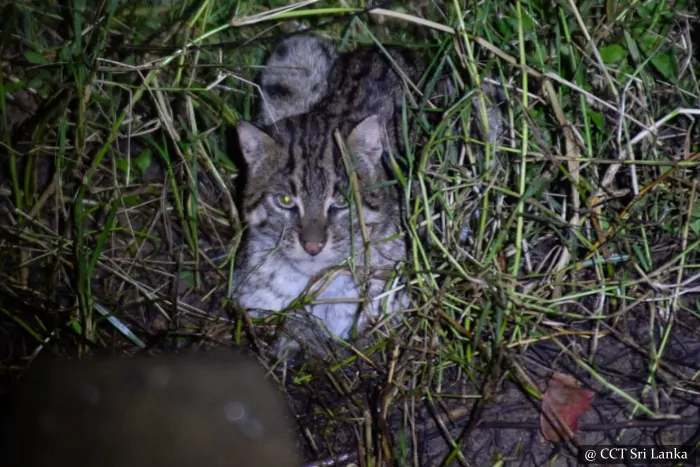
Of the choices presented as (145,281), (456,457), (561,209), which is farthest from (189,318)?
(561,209)

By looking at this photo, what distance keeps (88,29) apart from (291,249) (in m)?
1.52

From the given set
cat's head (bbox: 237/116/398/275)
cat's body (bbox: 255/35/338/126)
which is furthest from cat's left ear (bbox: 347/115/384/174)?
cat's body (bbox: 255/35/338/126)

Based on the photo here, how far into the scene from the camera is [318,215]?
142 inches

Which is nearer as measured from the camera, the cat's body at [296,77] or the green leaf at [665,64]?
the green leaf at [665,64]

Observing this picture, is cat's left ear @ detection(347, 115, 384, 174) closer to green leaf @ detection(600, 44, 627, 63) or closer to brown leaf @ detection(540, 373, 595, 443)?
green leaf @ detection(600, 44, 627, 63)

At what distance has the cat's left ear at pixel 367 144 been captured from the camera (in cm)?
355

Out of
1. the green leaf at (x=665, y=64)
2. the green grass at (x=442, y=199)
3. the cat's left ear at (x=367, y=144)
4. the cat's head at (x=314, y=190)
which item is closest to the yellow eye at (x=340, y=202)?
the cat's head at (x=314, y=190)

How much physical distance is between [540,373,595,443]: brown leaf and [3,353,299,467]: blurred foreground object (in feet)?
3.76

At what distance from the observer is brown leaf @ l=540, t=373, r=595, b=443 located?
321cm

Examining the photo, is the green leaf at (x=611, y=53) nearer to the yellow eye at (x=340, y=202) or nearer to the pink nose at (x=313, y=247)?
the yellow eye at (x=340, y=202)

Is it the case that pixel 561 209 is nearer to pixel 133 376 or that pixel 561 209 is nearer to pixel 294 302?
pixel 294 302

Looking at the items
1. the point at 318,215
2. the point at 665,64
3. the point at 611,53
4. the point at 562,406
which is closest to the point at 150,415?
the point at 318,215

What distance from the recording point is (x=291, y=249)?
358 cm

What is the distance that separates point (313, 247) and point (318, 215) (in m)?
0.19
